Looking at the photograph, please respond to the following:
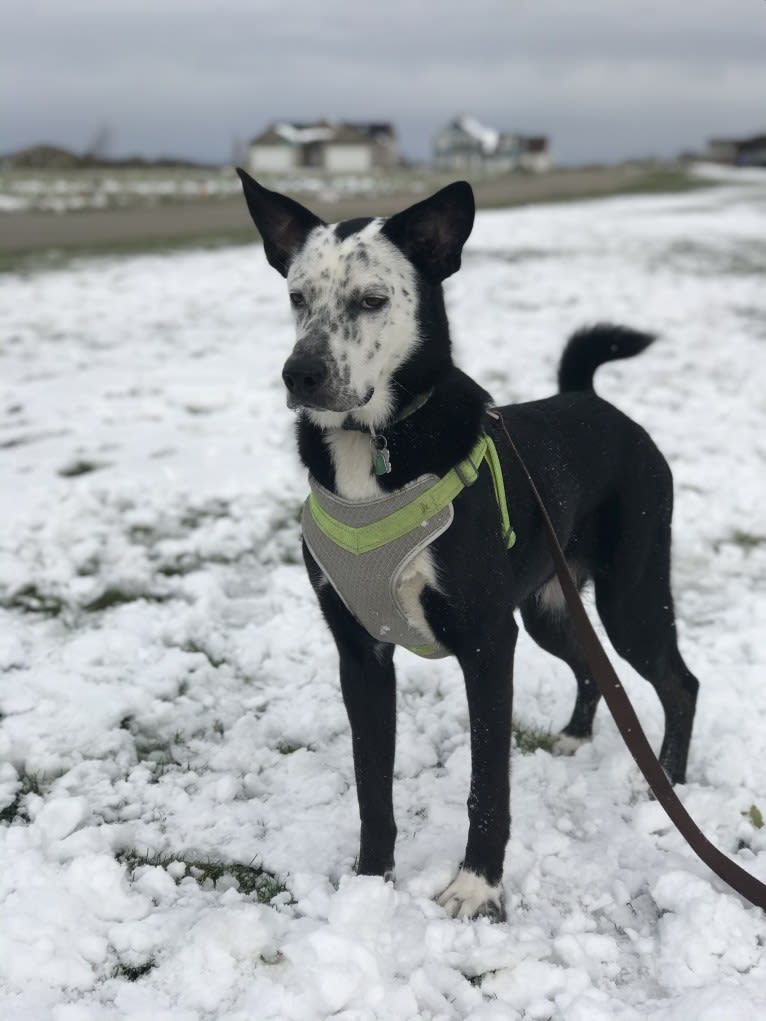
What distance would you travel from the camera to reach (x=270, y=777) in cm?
324

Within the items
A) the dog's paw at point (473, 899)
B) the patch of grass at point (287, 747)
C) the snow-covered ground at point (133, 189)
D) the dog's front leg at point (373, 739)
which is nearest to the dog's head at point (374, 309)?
the dog's front leg at point (373, 739)

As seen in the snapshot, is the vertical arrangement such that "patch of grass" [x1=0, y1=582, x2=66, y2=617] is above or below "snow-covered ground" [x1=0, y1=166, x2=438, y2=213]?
below

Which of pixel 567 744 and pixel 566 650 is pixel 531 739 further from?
pixel 566 650

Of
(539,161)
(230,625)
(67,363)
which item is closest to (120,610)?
(230,625)

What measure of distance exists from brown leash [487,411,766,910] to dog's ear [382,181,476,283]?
0.43 meters

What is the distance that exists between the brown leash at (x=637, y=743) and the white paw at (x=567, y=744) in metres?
0.73

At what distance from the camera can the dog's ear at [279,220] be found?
2621 mm

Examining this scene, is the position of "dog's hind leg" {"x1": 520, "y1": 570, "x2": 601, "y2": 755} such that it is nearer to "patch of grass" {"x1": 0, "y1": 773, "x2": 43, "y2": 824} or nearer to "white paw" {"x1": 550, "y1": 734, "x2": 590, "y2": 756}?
"white paw" {"x1": 550, "y1": 734, "x2": 590, "y2": 756}

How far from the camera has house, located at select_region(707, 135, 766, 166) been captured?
7381 cm

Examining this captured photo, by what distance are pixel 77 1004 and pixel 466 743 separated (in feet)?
5.14

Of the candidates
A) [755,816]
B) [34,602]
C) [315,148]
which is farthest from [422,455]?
[315,148]

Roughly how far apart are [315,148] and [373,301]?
7750 cm

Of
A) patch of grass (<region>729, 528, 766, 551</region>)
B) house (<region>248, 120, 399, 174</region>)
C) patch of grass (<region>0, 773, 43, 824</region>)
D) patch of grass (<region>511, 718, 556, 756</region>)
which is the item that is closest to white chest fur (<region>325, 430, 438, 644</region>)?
patch of grass (<region>511, 718, 556, 756</region>)

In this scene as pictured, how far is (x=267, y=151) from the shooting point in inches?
2948
